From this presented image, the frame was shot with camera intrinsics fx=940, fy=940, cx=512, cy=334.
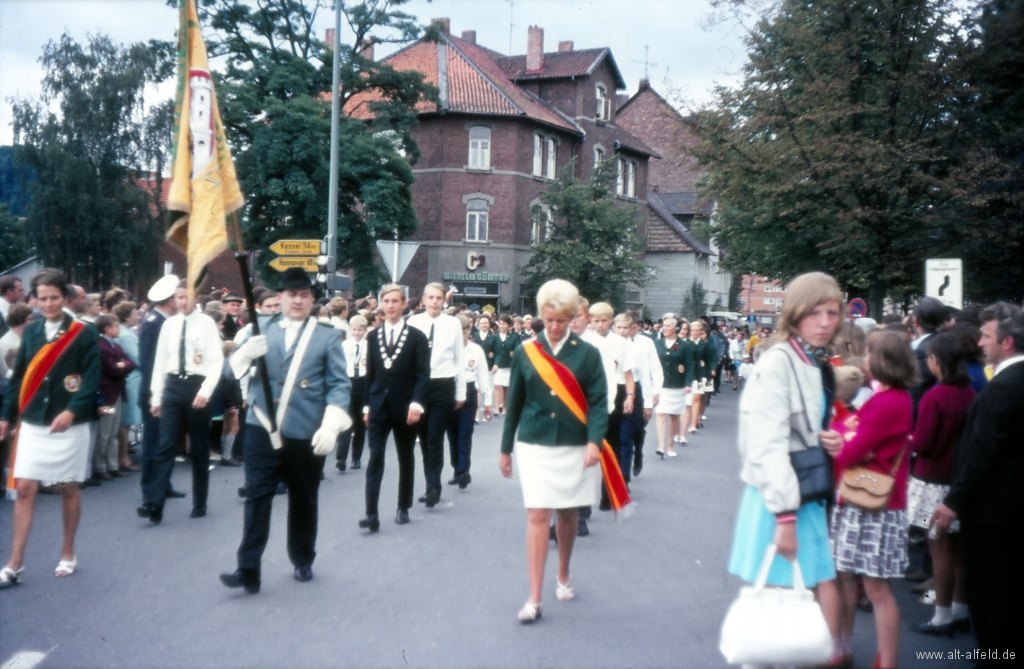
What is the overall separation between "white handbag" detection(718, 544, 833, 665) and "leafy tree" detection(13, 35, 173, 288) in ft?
135

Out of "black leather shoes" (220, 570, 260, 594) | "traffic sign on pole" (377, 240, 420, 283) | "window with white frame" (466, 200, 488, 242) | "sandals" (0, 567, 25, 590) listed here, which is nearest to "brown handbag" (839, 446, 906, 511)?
"black leather shoes" (220, 570, 260, 594)

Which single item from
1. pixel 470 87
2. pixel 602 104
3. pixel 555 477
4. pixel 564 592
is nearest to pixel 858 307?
pixel 564 592

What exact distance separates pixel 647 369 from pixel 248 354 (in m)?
5.82

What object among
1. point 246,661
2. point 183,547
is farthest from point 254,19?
point 246,661

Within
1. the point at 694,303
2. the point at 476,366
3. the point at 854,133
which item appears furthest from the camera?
the point at 694,303

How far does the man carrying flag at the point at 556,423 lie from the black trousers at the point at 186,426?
12.2 ft

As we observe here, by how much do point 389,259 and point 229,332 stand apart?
5.20 meters

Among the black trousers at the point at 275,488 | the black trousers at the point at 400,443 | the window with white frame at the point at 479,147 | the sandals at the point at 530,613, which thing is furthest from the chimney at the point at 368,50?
the sandals at the point at 530,613

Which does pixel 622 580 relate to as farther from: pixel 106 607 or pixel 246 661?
pixel 106 607

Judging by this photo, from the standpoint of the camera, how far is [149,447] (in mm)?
8695

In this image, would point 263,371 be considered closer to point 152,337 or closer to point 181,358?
point 181,358

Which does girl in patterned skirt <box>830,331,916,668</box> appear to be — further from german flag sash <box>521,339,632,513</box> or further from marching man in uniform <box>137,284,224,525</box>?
marching man in uniform <box>137,284,224,525</box>

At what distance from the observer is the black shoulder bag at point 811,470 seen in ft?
13.3

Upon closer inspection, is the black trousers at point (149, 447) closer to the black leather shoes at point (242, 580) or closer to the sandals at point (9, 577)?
the sandals at point (9, 577)
